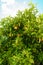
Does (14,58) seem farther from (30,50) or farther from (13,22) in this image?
(13,22)

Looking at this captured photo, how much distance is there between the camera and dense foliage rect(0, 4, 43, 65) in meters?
7.40

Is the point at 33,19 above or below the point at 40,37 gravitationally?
above

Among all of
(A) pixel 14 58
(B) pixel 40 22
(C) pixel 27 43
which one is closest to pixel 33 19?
(B) pixel 40 22

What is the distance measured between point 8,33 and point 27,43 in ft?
2.33

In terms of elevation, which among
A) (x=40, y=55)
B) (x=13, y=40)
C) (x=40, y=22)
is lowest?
(x=40, y=55)

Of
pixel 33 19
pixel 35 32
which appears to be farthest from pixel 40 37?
pixel 33 19

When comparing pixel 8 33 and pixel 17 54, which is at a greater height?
pixel 8 33

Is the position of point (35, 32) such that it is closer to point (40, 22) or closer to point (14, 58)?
point (40, 22)

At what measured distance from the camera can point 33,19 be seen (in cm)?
782

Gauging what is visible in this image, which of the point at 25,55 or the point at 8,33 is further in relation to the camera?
the point at 8,33

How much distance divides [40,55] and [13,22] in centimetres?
138

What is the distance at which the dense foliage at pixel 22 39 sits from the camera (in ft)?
24.3

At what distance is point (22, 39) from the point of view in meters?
7.66

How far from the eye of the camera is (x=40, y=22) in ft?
25.3
